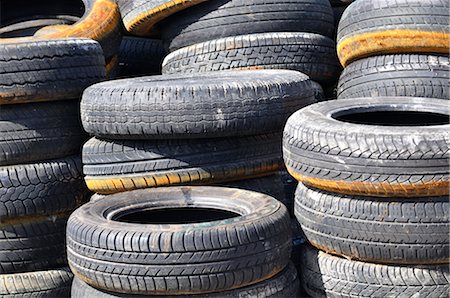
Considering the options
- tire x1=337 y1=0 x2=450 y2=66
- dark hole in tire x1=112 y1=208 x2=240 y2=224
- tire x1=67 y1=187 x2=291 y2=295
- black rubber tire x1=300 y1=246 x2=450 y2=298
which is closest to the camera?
tire x1=67 y1=187 x2=291 y2=295

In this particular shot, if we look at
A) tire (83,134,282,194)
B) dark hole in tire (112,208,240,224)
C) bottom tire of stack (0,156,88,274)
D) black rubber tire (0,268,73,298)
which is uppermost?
tire (83,134,282,194)

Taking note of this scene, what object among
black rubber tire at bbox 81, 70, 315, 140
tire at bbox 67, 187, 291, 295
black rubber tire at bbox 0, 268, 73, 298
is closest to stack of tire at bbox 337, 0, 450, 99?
black rubber tire at bbox 81, 70, 315, 140

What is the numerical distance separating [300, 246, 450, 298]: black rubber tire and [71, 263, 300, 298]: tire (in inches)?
5.7

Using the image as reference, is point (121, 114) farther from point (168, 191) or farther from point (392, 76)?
point (392, 76)

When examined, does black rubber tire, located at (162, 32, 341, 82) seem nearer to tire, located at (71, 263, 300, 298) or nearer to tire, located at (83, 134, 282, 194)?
tire, located at (83, 134, 282, 194)

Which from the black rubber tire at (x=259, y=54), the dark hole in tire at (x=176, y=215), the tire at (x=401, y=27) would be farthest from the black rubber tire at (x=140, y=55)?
the dark hole in tire at (x=176, y=215)

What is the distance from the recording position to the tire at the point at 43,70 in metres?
4.20

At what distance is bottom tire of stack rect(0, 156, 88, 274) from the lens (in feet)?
13.9

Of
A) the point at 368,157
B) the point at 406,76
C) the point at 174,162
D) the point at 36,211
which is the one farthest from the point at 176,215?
the point at 406,76

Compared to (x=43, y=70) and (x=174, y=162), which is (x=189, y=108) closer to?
(x=174, y=162)

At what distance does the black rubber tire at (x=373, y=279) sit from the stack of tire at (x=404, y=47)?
5.22 ft

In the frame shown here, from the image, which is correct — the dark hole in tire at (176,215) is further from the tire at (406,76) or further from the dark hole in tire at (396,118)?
the tire at (406,76)

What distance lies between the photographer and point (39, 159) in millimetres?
4363

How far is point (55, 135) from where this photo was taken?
4391mm
